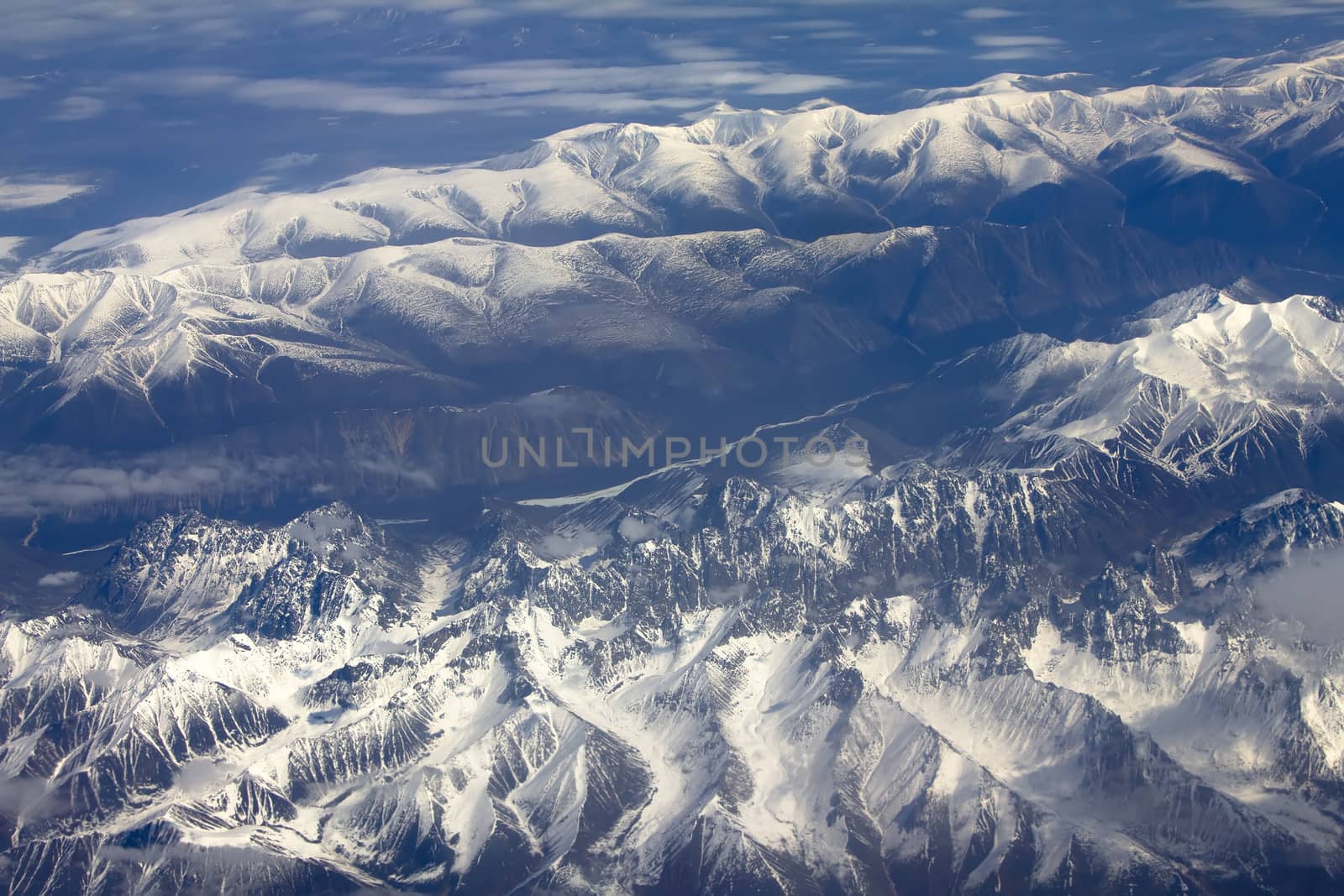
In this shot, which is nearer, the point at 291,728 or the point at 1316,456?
the point at 291,728

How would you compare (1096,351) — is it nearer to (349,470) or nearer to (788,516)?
(788,516)

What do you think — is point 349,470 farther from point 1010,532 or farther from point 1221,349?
point 1221,349

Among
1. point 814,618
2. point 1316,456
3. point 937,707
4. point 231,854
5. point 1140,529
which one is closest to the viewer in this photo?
point 231,854

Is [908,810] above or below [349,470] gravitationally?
above

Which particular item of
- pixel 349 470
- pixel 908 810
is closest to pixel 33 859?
pixel 908 810

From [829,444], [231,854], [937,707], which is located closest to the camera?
[231,854]

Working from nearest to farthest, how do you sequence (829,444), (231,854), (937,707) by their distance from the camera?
(231,854) → (937,707) → (829,444)

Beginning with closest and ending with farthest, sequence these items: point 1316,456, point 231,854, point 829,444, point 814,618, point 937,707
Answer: point 231,854
point 937,707
point 814,618
point 1316,456
point 829,444

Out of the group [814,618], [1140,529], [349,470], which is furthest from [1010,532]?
[349,470]

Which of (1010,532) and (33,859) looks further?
(1010,532)
